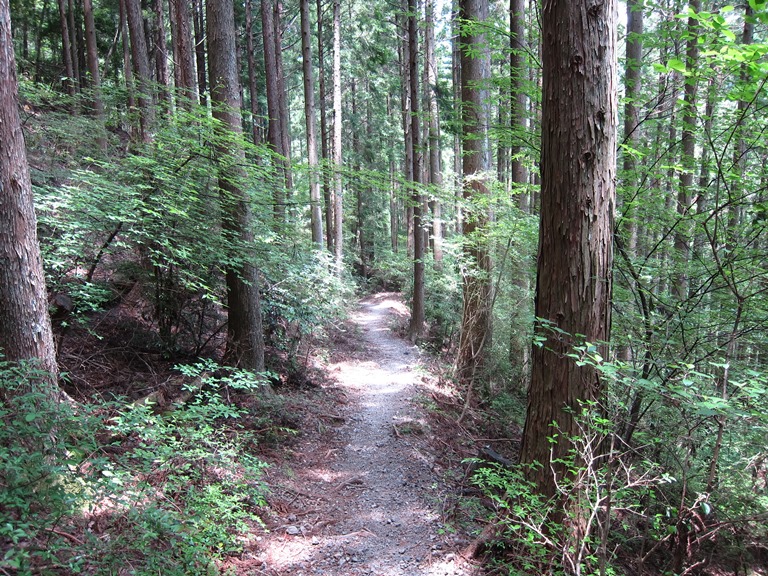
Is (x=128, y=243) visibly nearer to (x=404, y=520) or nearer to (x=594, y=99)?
(x=404, y=520)

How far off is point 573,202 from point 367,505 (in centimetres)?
390

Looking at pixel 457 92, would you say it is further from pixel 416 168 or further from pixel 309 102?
pixel 416 168

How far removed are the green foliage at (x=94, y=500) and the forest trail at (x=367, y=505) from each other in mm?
679

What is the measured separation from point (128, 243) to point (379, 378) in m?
5.71

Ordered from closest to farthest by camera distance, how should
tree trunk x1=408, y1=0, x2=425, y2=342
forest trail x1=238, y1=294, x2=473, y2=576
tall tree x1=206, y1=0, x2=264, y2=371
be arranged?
1. forest trail x1=238, y1=294, x2=473, y2=576
2. tall tree x1=206, y1=0, x2=264, y2=371
3. tree trunk x1=408, y1=0, x2=425, y2=342

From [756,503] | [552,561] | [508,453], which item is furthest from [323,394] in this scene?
[756,503]

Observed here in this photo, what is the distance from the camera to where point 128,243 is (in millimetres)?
5699

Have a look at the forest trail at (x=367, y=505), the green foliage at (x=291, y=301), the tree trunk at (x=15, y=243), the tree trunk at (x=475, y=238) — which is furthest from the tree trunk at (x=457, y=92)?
the tree trunk at (x=15, y=243)

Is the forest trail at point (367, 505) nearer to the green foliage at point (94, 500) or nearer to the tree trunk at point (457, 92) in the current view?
the green foliage at point (94, 500)

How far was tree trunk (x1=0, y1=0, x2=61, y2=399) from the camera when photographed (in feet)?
10.8

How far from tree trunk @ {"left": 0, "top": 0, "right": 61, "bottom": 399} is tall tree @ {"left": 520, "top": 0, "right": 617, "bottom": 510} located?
13.2 feet

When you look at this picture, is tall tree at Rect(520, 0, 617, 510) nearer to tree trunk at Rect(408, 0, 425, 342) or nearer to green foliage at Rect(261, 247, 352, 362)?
green foliage at Rect(261, 247, 352, 362)

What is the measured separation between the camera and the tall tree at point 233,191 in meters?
5.90

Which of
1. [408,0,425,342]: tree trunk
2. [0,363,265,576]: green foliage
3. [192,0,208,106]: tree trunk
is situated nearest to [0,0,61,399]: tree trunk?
[0,363,265,576]: green foliage
